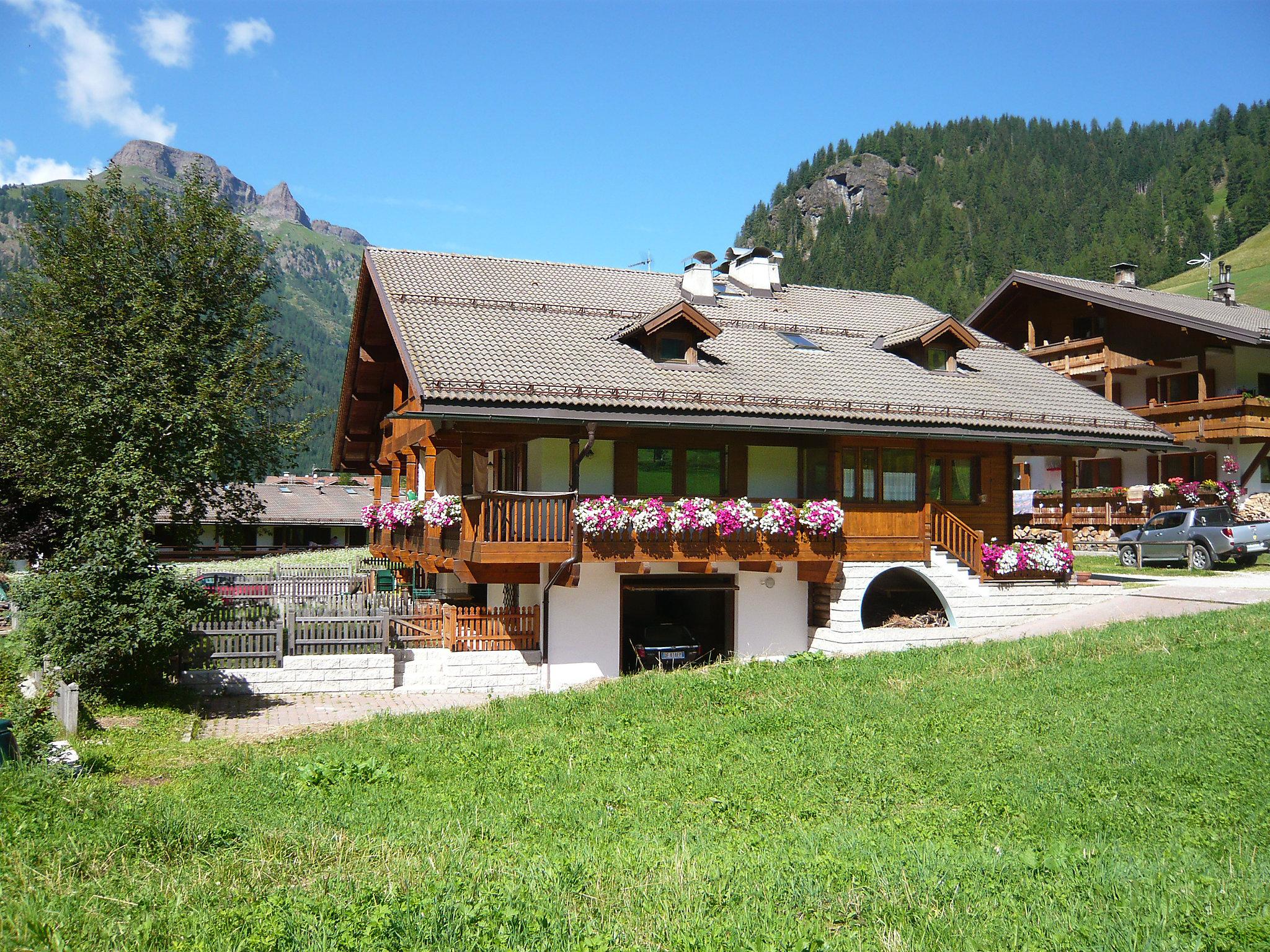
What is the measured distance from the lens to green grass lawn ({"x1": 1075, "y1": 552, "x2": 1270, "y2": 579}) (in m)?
25.8

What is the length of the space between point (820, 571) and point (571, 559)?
18.6 feet

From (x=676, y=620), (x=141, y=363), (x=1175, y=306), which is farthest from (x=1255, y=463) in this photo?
(x=141, y=363)

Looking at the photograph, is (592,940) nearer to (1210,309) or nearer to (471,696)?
(471,696)

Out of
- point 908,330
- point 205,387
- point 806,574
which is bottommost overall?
point 806,574

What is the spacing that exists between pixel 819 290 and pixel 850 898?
83.2ft

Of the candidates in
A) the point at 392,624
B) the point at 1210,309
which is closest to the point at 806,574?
the point at 392,624

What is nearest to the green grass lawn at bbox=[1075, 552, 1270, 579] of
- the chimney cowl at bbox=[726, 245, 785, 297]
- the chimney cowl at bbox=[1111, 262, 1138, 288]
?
the chimney cowl at bbox=[726, 245, 785, 297]

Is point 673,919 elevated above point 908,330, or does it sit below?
below

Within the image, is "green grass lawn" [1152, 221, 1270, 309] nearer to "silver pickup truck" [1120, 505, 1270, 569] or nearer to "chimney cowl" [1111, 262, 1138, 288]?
"chimney cowl" [1111, 262, 1138, 288]

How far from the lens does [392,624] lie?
64.8 feet

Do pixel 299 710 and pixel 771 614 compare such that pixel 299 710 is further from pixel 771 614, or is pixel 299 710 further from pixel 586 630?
pixel 771 614

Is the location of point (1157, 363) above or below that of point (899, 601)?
above

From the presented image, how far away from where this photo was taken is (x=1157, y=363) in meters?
36.0

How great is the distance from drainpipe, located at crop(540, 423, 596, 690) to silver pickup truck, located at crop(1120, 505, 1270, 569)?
17.9 meters
